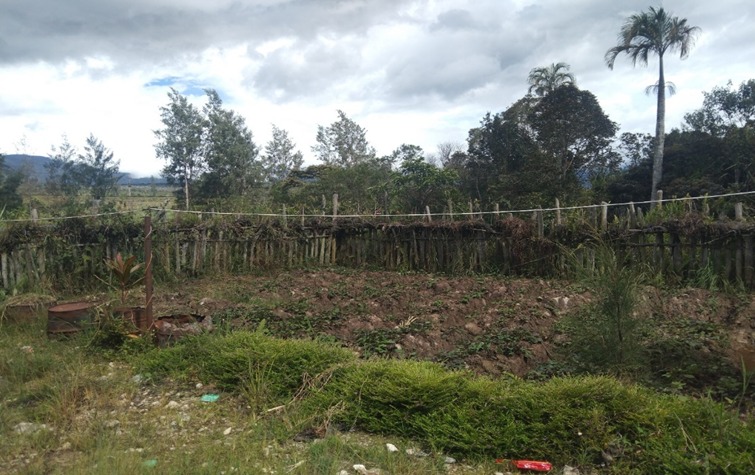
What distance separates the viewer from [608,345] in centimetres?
372

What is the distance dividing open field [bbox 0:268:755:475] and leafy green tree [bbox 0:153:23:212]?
16.7m

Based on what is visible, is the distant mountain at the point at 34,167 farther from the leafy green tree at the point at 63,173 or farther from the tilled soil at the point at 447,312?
the tilled soil at the point at 447,312

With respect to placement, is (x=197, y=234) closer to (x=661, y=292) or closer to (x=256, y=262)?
(x=256, y=262)

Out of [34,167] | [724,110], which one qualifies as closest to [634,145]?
[724,110]

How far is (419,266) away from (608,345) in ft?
22.3

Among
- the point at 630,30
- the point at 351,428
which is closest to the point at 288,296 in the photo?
the point at 351,428

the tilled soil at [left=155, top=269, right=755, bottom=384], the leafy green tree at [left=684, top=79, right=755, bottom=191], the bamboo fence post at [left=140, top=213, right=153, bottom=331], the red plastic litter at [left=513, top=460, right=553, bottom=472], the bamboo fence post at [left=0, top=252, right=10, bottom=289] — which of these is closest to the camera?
the red plastic litter at [left=513, top=460, right=553, bottom=472]

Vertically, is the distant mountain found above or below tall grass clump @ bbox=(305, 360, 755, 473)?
above

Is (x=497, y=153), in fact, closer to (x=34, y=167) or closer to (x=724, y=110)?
(x=724, y=110)

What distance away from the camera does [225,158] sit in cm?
2527

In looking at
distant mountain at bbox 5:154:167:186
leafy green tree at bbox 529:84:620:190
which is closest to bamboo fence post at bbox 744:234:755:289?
leafy green tree at bbox 529:84:620:190

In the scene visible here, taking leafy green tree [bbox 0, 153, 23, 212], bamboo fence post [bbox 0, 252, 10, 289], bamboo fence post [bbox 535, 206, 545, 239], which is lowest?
bamboo fence post [bbox 0, 252, 10, 289]

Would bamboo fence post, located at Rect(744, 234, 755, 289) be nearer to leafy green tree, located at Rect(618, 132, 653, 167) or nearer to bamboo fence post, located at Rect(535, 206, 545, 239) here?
bamboo fence post, located at Rect(535, 206, 545, 239)

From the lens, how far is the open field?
263cm
